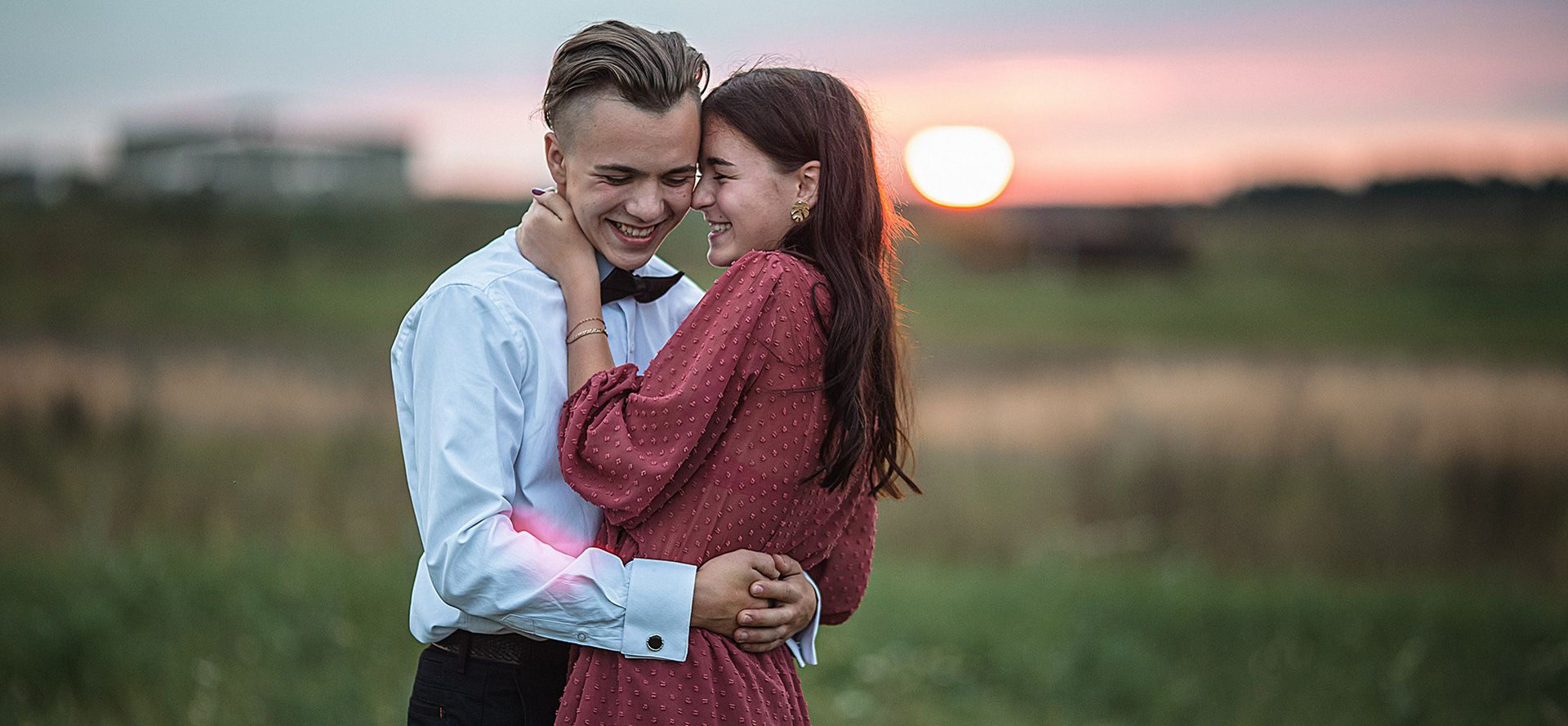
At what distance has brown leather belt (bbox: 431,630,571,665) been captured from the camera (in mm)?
2457

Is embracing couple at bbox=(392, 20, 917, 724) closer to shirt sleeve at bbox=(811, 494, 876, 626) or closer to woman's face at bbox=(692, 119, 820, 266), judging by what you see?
woman's face at bbox=(692, 119, 820, 266)

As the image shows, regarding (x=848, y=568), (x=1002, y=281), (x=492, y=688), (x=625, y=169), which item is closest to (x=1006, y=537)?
(x=848, y=568)

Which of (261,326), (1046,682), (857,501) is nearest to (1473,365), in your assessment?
(1046,682)

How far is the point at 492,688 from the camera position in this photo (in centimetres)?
245

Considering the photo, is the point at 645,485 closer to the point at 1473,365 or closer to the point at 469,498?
the point at 469,498

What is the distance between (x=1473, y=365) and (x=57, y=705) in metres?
12.6

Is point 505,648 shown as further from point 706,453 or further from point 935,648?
point 935,648

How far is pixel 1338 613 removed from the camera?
6.70m

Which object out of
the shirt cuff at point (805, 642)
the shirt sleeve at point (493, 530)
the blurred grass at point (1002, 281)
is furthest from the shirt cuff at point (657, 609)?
the blurred grass at point (1002, 281)

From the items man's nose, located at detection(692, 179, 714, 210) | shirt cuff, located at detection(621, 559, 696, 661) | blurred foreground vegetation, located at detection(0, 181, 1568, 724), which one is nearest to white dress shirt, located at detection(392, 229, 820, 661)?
shirt cuff, located at detection(621, 559, 696, 661)

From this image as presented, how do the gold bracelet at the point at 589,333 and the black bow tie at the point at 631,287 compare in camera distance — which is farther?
the black bow tie at the point at 631,287

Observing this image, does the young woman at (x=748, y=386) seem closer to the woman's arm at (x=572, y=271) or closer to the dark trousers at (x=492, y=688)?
the woman's arm at (x=572, y=271)

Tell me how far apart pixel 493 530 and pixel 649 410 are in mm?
336

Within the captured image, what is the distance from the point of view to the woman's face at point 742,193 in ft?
8.14
